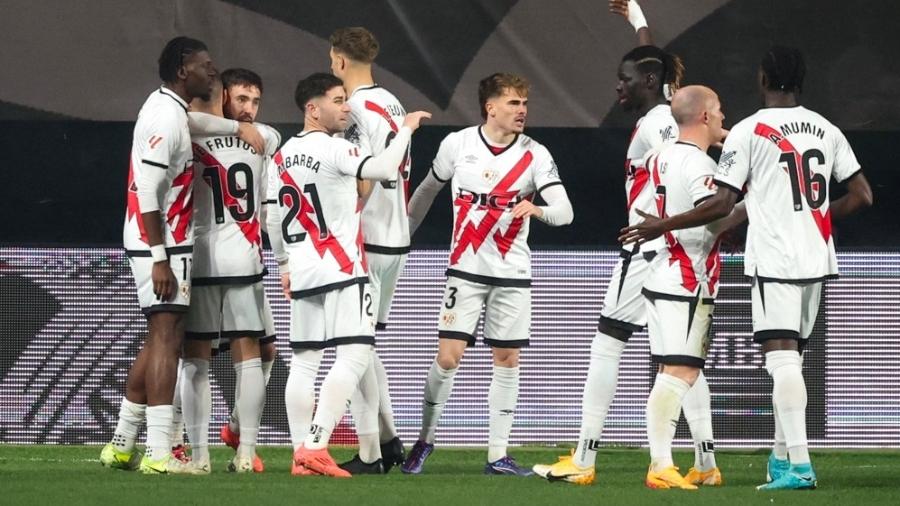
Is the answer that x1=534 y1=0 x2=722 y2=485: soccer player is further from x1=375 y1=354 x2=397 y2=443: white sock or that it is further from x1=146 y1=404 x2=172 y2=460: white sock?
x1=146 y1=404 x2=172 y2=460: white sock

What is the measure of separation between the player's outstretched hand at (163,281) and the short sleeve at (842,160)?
291cm

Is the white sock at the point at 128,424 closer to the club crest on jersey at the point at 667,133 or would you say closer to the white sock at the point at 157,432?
the white sock at the point at 157,432

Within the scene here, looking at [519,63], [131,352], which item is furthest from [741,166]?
[131,352]

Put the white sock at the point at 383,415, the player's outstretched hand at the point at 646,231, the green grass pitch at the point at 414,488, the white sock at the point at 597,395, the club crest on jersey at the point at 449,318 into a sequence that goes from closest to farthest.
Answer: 1. the green grass pitch at the point at 414,488
2. the player's outstretched hand at the point at 646,231
3. the white sock at the point at 597,395
4. the club crest on jersey at the point at 449,318
5. the white sock at the point at 383,415

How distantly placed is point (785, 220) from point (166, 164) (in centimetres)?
267

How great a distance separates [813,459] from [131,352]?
382 cm

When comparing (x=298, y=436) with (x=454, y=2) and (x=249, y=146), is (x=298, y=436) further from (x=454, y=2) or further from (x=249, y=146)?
(x=454, y=2)

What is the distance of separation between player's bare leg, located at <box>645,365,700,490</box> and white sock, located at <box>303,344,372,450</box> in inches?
51.4

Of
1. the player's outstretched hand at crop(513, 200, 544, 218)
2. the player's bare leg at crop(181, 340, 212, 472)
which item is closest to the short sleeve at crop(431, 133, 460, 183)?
the player's outstretched hand at crop(513, 200, 544, 218)

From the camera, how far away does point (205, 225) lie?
7492 mm

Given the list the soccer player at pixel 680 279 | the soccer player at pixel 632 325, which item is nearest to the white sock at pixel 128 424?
the soccer player at pixel 632 325

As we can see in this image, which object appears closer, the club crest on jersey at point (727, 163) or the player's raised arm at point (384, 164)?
the club crest on jersey at point (727, 163)

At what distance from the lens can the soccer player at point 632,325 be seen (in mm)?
7137

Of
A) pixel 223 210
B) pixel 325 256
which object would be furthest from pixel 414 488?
pixel 223 210
